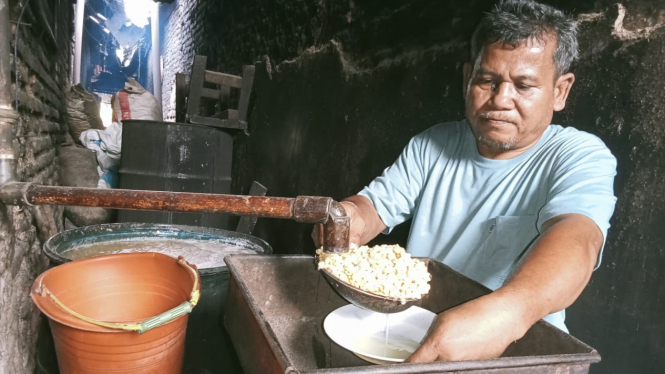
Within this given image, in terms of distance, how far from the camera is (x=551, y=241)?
3.93 ft

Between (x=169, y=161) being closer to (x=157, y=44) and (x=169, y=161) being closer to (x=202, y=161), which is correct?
(x=202, y=161)

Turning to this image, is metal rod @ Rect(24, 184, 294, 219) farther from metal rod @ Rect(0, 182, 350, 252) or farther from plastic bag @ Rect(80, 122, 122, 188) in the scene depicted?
plastic bag @ Rect(80, 122, 122, 188)

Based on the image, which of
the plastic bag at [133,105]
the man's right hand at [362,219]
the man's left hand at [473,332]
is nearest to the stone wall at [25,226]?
the man's right hand at [362,219]

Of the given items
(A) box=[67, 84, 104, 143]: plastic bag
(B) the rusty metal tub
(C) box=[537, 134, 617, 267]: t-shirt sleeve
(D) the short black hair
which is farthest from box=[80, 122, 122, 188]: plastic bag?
(C) box=[537, 134, 617, 267]: t-shirt sleeve

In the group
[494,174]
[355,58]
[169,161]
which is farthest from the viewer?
[169,161]

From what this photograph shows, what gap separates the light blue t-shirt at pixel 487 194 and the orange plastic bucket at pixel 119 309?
43.1 inches

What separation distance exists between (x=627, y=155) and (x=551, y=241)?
26.5 inches

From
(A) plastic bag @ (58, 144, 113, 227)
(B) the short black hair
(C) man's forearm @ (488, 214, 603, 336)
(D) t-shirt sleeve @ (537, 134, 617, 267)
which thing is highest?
(B) the short black hair

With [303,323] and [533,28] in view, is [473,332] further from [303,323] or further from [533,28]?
[533,28]

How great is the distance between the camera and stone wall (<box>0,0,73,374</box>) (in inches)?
63.8

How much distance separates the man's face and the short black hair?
0.09ft

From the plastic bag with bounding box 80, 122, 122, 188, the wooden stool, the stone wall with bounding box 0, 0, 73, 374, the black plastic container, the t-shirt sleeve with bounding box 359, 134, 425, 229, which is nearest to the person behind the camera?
the stone wall with bounding box 0, 0, 73, 374

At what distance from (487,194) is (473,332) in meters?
1.03

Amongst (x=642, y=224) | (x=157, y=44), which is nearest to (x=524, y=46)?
(x=642, y=224)
